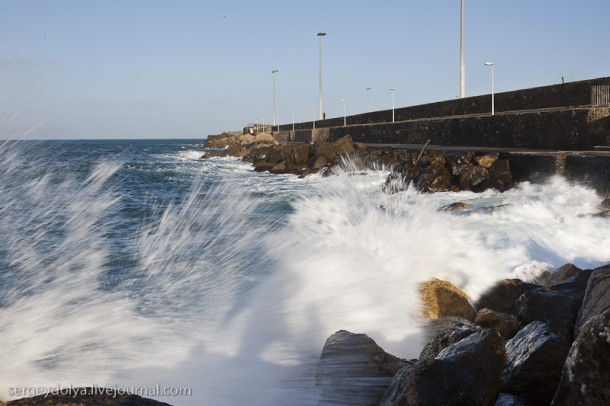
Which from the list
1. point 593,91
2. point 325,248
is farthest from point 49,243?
point 593,91

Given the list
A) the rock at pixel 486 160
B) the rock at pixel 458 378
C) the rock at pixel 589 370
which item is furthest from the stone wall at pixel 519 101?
the rock at pixel 589 370

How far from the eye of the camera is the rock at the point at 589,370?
200cm

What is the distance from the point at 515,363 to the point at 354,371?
89 cm

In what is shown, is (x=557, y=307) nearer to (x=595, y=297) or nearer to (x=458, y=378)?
(x=595, y=297)

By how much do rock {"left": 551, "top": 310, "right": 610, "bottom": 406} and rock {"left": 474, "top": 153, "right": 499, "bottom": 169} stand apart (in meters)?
12.0

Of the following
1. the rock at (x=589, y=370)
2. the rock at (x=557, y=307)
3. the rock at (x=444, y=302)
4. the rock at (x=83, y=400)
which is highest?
the rock at (x=589, y=370)

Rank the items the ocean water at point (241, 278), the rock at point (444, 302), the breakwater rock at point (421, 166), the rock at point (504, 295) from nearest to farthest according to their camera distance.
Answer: the ocean water at point (241, 278), the rock at point (444, 302), the rock at point (504, 295), the breakwater rock at point (421, 166)

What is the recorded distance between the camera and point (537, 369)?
2.51 meters

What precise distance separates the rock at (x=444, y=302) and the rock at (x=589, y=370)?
2508mm

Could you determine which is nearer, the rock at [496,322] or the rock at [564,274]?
the rock at [496,322]

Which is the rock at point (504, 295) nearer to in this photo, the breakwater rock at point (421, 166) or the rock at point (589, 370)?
the rock at point (589, 370)

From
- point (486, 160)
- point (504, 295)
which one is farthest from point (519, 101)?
point (504, 295)

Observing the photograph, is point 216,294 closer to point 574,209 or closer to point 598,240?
point 598,240

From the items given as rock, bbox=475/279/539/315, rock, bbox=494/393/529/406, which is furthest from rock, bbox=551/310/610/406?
rock, bbox=475/279/539/315
